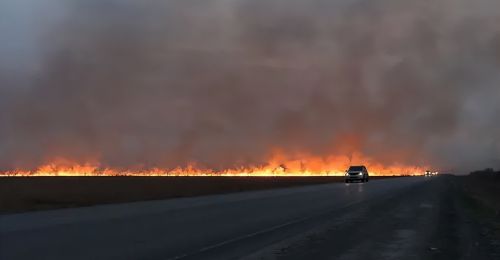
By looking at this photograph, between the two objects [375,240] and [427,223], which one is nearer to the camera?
[375,240]

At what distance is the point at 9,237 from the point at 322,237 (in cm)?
826

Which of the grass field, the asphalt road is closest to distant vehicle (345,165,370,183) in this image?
the grass field

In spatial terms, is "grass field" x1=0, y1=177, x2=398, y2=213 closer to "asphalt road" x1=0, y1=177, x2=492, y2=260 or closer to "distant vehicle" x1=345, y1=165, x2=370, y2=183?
"asphalt road" x1=0, y1=177, x2=492, y2=260

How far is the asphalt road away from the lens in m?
13.8

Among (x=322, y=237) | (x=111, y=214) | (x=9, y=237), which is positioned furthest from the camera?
(x=111, y=214)

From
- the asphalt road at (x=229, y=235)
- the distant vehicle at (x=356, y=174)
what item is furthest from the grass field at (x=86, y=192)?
the distant vehicle at (x=356, y=174)

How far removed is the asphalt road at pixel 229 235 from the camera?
13836 millimetres

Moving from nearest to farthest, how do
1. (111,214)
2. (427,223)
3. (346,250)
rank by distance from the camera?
(346,250) < (427,223) < (111,214)

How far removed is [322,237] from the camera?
17.4 meters

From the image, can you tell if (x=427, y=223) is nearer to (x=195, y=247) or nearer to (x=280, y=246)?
(x=280, y=246)

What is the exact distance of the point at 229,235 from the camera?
690 inches

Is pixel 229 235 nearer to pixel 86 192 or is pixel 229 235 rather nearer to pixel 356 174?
pixel 86 192

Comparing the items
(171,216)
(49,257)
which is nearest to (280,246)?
(49,257)

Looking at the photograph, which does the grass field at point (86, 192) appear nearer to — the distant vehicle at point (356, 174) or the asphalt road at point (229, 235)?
the asphalt road at point (229, 235)
